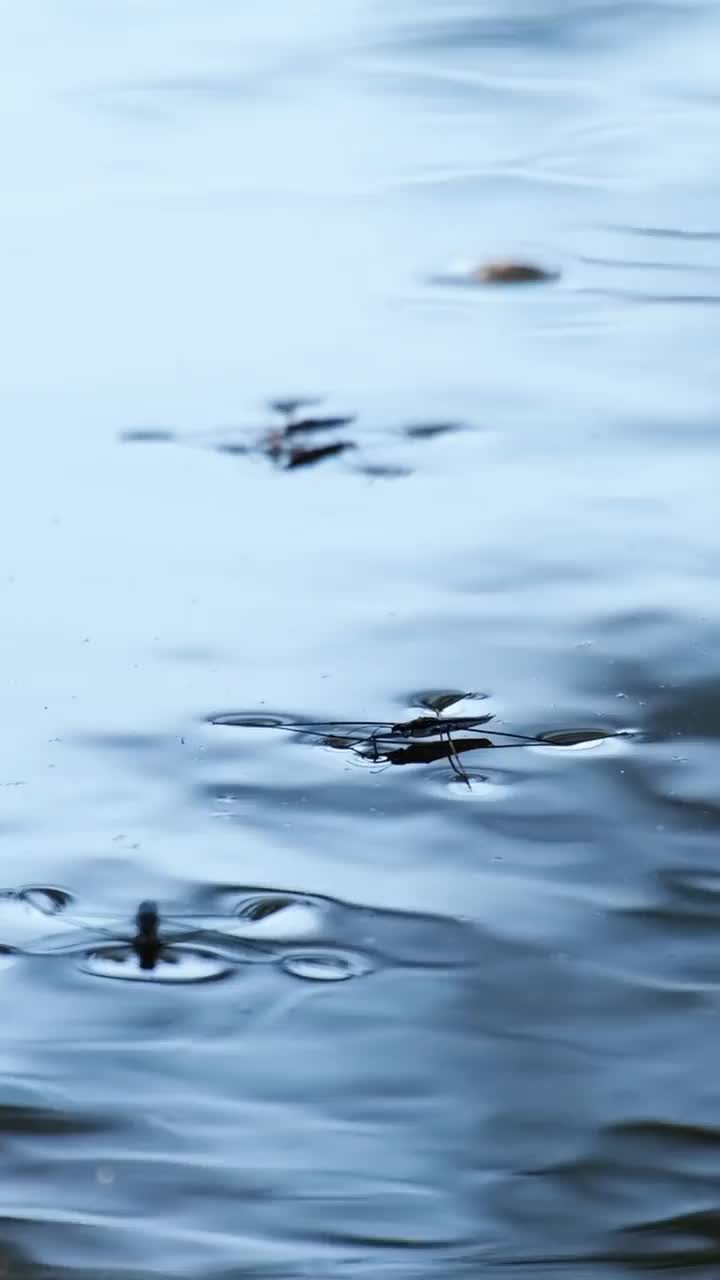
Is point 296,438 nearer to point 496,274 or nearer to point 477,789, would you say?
point 496,274

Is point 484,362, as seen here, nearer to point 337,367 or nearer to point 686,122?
point 337,367

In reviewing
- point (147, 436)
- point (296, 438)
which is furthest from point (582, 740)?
point (147, 436)

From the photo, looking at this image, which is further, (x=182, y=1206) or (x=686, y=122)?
(x=686, y=122)

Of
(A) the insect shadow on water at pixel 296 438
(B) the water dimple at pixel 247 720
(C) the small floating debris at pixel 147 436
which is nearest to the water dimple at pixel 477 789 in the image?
(B) the water dimple at pixel 247 720

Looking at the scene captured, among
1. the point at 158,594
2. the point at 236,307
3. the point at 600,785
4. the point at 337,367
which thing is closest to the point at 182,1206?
the point at 600,785

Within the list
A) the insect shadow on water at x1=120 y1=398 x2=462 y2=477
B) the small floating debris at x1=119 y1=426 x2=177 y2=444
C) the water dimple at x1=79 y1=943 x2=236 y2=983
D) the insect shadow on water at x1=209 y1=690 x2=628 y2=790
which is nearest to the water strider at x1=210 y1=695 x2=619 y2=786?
the insect shadow on water at x1=209 y1=690 x2=628 y2=790
